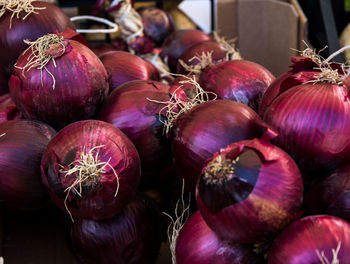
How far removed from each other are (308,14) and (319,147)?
1.33 metres

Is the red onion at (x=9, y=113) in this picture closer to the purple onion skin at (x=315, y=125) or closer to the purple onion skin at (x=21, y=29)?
the purple onion skin at (x=21, y=29)

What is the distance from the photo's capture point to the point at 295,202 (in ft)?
2.19

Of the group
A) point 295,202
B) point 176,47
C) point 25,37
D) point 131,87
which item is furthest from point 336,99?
point 176,47

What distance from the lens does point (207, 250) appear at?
2.43 ft

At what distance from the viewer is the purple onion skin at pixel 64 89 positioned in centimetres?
94

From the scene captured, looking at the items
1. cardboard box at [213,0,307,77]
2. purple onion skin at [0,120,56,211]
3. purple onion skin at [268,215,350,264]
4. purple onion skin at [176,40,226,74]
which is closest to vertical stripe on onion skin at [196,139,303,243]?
purple onion skin at [268,215,350,264]

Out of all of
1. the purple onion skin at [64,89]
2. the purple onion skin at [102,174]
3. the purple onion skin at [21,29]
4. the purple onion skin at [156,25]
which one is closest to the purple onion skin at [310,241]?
the purple onion skin at [102,174]

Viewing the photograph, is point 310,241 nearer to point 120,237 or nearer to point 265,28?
point 120,237

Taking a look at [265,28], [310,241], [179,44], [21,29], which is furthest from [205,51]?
[310,241]

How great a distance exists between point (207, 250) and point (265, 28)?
3.99 ft

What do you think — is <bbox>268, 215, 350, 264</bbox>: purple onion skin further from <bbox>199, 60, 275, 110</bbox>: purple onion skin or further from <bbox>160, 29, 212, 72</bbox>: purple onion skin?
<bbox>160, 29, 212, 72</bbox>: purple onion skin

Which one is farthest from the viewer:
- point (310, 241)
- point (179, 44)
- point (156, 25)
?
point (156, 25)

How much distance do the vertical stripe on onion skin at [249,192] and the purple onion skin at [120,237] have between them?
29 centimetres

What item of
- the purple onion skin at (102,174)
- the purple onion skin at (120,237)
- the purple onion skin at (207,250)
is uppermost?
the purple onion skin at (102,174)
